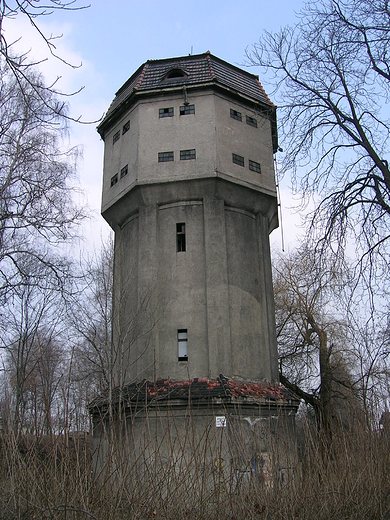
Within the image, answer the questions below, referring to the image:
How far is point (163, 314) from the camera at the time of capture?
655 inches

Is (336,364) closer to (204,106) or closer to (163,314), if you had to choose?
(163,314)

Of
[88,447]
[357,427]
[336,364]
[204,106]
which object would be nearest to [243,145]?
[204,106]

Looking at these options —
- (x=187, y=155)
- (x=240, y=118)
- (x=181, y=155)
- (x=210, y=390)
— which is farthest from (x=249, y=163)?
(x=210, y=390)

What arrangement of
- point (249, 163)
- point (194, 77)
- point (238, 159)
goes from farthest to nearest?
point (194, 77), point (249, 163), point (238, 159)

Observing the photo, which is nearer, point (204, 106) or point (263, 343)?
point (263, 343)

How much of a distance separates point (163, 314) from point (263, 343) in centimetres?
333

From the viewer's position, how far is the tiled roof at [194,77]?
19016mm

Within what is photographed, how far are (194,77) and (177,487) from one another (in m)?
16.3

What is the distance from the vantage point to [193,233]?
17.3 metres

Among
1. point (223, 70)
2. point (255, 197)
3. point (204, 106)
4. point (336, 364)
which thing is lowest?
point (336, 364)

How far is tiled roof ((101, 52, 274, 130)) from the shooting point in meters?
19.0

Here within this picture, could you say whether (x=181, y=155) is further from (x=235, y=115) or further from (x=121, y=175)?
(x=235, y=115)

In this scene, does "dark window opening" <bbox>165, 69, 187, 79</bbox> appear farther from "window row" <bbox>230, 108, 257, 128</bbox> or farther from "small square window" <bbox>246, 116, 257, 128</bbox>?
"small square window" <bbox>246, 116, 257, 128</bbox>

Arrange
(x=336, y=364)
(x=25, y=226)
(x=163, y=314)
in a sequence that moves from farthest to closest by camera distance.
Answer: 1. (x=336, y=364)
2. (x=163, y=314)
3. (x=25, y=226)
